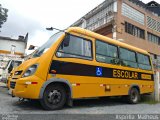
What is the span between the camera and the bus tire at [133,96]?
36.2 feet

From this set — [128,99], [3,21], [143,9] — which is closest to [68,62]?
[128,99]

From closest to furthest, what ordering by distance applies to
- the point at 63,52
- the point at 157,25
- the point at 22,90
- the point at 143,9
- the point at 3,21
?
the point at 22,90
the point at 63,52
the point at 143,9
the point at 157,25
the point at 3,21

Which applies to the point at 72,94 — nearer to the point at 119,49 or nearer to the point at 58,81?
the point at 58,81

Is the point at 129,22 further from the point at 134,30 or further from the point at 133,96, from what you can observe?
the point at 133,96

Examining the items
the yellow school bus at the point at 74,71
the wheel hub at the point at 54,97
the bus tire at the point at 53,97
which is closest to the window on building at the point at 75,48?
the yellow school bus at the point at 74,71

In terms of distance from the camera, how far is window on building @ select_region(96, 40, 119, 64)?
9148 mm

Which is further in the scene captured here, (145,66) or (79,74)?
(145,66)

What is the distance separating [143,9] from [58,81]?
81.8 feet

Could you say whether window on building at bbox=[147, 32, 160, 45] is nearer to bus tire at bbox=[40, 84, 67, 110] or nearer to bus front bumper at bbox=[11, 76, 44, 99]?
bus tire at bbox=[40, 84, 67, 110]

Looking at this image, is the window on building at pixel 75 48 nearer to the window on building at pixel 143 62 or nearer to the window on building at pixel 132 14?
the window on building at pixel 143 62

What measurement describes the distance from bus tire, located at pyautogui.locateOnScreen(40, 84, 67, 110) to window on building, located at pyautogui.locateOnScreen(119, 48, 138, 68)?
13.3ft

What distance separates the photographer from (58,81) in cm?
735

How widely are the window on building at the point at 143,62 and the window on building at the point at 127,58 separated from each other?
551 mm

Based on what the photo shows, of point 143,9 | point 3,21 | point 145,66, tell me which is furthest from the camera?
point 3,21
